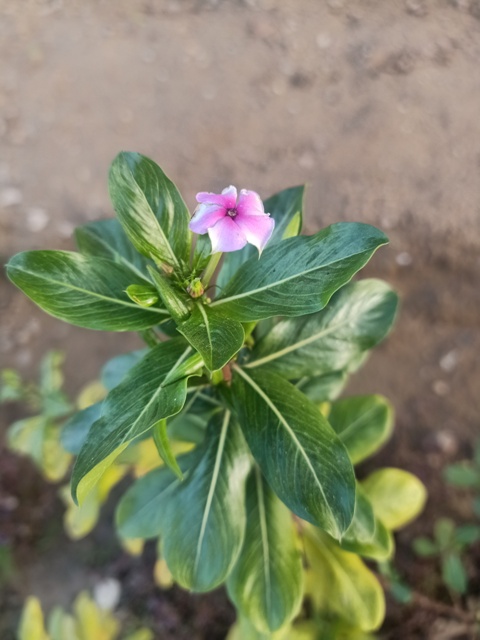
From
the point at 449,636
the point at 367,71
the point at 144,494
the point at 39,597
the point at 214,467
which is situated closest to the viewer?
the point at 214,467

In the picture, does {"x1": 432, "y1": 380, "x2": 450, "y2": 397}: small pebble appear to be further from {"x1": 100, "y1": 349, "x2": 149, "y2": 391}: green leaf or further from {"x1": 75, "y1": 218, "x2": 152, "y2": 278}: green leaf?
{"x1": 75, "y1": 218, "x2": 152, "y2": 278}: green leaf

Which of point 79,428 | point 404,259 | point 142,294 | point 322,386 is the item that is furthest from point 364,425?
point 404,259

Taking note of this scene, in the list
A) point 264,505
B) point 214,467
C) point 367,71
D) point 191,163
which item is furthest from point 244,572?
point 367,71

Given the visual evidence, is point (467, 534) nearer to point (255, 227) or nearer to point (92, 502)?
point (92, 502)

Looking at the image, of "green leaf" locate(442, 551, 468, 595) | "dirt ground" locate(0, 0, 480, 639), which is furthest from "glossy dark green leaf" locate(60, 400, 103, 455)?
"dirt ground" locate(0, 0, 480, 639)

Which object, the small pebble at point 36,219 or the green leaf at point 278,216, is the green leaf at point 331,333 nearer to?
the green leaf at point 278,216

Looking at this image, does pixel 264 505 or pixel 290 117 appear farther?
pixel 290 117

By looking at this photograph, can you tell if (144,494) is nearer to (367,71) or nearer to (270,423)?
(270,423)
